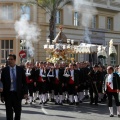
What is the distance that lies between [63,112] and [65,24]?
79.0 feet

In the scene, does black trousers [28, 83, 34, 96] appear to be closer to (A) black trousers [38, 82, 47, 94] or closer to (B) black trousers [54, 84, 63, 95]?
(A) black trousers [38, 82, 47, 94]

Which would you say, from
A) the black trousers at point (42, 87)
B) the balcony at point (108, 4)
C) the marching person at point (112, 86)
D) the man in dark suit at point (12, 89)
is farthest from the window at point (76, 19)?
the man in dark suit at point (12, 89)

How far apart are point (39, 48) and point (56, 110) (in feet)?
67.7

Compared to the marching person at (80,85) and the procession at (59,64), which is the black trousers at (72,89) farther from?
the marching person at (80,85)

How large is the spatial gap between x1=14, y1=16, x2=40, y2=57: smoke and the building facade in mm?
387

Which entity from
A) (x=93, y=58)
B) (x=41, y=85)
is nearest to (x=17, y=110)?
(x=41, y=85)

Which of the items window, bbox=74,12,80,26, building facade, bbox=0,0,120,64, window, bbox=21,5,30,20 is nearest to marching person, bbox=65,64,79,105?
building facade, bbox=0,0,120,64

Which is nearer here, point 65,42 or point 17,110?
point 17,110

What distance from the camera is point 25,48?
3478cm

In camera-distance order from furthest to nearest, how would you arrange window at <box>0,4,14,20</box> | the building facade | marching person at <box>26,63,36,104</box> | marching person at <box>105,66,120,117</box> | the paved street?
1. window at <box>0,4,14,20</box>
2. the building facade
3. marching person at <box>26,63,36,104</box>
4. marching person at <box>105,66,120,117</box>
5. the paved street

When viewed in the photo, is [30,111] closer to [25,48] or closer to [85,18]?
[25,48]

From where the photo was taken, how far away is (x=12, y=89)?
380 inches

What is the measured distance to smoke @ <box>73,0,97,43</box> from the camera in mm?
37094

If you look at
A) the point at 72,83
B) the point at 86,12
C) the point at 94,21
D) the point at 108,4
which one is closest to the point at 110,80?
the point at 72,83
